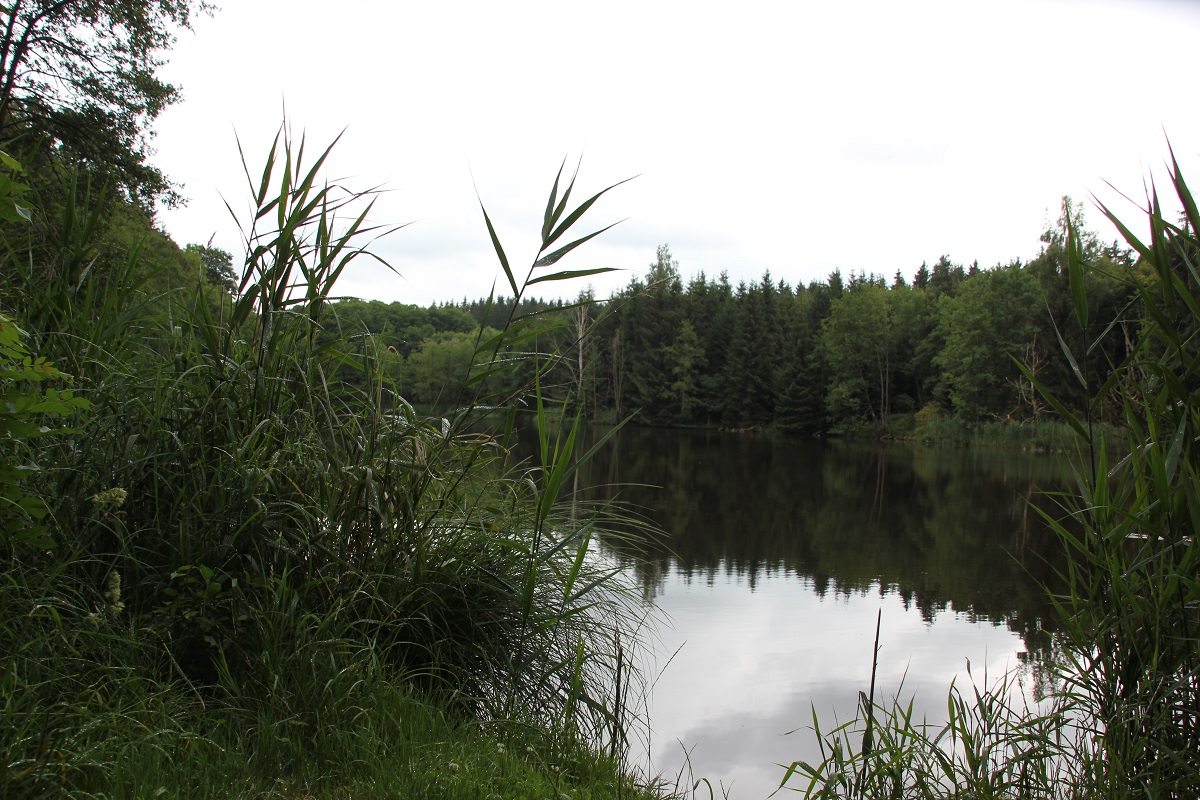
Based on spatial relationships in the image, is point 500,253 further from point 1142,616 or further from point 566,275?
point 1142,616

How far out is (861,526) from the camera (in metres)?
16.1

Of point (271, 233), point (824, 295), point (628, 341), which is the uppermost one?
point (824, 295)

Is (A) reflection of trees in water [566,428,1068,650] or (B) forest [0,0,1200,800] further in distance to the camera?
(A) reflection of trees in water [566,428,1068,650]

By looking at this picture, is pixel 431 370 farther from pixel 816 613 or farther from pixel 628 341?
pixel 628 341

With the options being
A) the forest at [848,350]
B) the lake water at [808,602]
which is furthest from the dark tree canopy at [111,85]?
the forest at [848,350]

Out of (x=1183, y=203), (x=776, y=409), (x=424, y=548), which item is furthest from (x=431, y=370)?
(x=776, y=409)

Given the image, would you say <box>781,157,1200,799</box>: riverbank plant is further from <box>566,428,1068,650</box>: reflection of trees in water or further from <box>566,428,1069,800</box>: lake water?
<box>566,428,1068,650</box>: reflection of trees in water

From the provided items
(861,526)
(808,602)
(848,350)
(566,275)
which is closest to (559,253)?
(566,275)

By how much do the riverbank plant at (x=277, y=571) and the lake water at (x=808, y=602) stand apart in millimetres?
708

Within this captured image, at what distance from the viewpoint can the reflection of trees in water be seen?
35.9 feet

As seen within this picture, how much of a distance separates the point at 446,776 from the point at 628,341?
6311cm

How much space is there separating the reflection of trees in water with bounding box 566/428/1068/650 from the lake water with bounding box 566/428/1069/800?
52 mm

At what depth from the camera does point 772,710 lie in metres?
6.55

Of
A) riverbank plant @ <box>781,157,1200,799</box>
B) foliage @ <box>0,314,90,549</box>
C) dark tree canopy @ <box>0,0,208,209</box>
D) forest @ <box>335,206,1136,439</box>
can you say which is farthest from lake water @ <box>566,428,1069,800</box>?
forest @ <box>335,206,1136,439</box>
